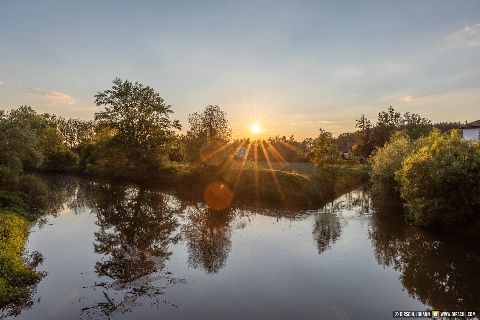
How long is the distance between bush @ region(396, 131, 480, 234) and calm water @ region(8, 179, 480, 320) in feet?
8.44

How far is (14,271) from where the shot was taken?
2136 centimetres

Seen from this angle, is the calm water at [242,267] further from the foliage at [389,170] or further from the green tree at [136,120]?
the green tree at [136,120]

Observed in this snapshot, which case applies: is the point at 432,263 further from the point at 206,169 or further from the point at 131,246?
the point at 206,169

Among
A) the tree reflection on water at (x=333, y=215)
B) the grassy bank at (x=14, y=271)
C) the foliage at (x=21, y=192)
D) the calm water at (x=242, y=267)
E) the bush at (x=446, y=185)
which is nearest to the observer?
the grassy bank at (x=14, y=271)

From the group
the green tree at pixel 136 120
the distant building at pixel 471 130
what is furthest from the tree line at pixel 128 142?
the distant building at pixel 471 130

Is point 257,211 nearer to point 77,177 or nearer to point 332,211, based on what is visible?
point 332,211

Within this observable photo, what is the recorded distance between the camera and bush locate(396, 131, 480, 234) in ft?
102

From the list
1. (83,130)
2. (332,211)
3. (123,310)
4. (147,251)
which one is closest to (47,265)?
(147,251)

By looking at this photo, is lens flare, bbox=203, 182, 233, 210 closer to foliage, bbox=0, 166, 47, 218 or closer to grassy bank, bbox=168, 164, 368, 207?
grassy bank, bbox=168, 164, 368, 207

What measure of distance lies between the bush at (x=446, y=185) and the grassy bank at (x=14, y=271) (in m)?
34.0

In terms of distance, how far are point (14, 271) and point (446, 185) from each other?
3592 centimetres

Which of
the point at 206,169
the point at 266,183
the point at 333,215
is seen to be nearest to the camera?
the point at 333,215

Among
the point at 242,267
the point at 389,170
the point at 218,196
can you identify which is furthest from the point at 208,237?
the point at 389,170

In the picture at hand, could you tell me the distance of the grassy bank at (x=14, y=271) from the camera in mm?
19094
